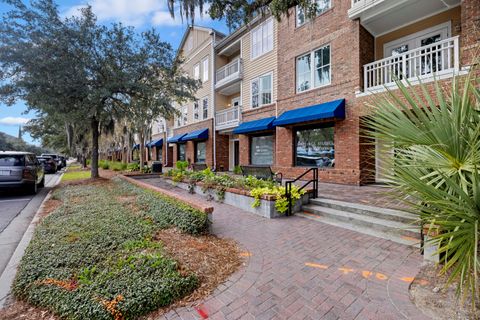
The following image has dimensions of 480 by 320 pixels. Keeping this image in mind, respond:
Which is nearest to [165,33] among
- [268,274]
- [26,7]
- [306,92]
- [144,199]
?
[26,7]

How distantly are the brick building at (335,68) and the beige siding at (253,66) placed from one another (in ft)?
0.20

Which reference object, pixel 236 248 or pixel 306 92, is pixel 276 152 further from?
pixel 236 248

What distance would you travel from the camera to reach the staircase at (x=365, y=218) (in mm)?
4480

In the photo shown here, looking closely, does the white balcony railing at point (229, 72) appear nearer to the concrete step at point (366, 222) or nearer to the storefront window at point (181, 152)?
the storefront window at point (181, 152)

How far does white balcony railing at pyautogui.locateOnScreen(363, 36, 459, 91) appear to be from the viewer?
748 cm

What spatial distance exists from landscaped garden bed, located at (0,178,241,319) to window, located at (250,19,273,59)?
1236 centimetres

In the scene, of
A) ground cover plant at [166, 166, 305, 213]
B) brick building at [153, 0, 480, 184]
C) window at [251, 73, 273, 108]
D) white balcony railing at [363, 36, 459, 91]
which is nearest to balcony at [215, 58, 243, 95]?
brick building at [153, 0, 480, 184]

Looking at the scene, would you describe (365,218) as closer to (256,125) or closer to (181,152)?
(256,125)

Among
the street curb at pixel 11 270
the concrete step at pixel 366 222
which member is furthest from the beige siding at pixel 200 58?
the street curb at pixel 11 270

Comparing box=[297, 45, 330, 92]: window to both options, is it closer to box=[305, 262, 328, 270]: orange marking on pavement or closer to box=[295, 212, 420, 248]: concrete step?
box=[295, 212, 420, 248]: concrete step

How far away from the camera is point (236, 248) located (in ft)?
13.9

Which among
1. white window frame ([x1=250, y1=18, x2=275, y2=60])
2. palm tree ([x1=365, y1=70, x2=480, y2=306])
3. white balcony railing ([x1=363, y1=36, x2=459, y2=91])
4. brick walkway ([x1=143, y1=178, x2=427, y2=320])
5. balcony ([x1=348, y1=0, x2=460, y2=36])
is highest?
white window frame ([x1=250, y1=18, x2=275, y2=60])

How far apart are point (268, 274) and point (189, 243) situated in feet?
5.22

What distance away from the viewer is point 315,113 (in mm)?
10266
